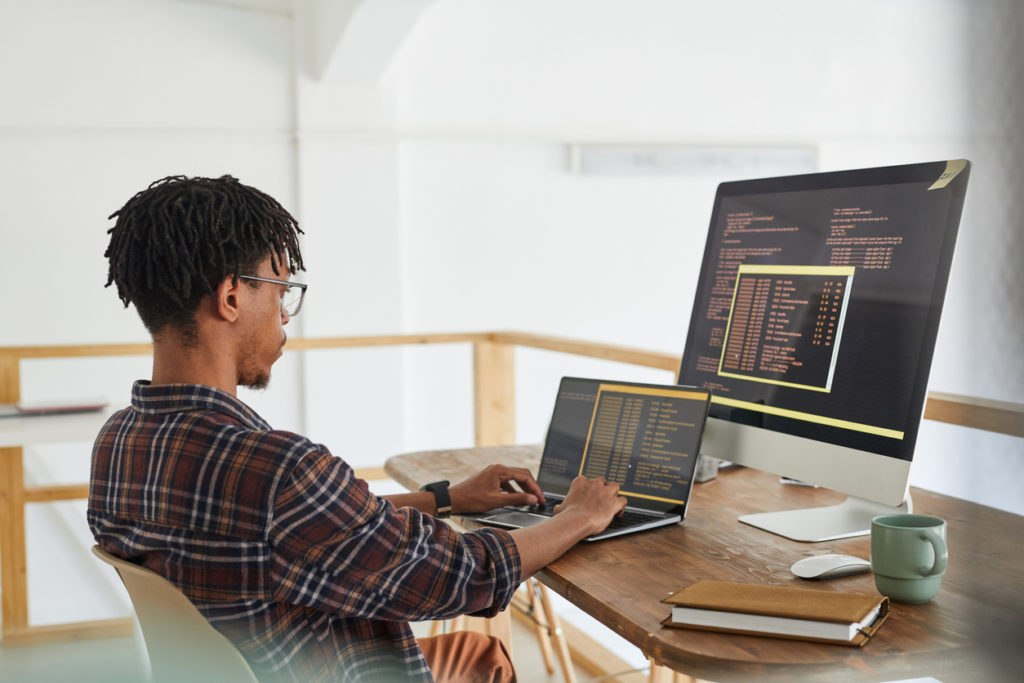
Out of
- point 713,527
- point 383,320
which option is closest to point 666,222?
point 383,320

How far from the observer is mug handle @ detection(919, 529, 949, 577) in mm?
866

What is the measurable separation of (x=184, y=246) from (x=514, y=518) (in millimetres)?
545

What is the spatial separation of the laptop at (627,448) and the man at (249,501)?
0.17 m

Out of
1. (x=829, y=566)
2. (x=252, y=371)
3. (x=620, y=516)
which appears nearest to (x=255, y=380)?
(x=252, y=371)

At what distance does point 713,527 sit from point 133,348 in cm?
250

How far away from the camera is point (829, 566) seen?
96 cm

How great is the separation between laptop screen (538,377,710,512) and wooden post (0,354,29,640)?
2.11 metres

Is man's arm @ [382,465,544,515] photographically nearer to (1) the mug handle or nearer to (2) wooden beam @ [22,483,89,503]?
(1) the mug handle

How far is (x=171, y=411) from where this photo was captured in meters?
0.93

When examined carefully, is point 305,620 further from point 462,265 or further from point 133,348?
point 462,265

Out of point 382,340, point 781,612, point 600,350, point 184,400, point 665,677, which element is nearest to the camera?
point 781,612

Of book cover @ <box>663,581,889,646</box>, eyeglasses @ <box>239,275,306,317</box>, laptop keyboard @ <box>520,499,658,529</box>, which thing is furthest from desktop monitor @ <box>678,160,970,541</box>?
eyeglasses @ <box>239,275,306,317</box>

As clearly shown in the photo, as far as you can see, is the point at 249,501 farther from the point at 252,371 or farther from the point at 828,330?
the point at 828,330

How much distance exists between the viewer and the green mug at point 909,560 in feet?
2.86
